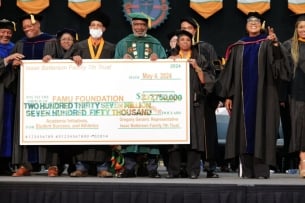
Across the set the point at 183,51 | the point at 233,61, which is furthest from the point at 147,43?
the point at 233,61

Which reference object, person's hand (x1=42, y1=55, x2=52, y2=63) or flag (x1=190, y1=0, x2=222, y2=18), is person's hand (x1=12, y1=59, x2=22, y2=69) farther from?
flag (x1=190, y1=0, x2=222, y2=18)

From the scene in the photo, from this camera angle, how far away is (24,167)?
7707mm

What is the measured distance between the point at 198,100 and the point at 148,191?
1.36 m

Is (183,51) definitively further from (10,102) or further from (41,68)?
(10,102)

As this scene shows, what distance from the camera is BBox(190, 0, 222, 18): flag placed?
14062mm

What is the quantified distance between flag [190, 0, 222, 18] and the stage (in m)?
7.82

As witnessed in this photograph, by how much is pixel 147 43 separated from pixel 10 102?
1.68 meters

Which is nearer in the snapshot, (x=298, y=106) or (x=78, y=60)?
(x=78, y=60)

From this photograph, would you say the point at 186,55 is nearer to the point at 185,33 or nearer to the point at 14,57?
the point at 185,33

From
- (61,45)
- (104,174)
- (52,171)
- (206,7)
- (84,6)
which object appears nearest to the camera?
(104,174)

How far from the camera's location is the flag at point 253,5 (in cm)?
1379

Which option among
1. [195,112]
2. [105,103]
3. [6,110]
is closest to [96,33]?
[105,103]

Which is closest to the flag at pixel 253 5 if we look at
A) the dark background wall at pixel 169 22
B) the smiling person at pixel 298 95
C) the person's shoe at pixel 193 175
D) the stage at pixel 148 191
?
the dark background wall at pixel 169 22

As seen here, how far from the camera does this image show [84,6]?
1423 centimetres
